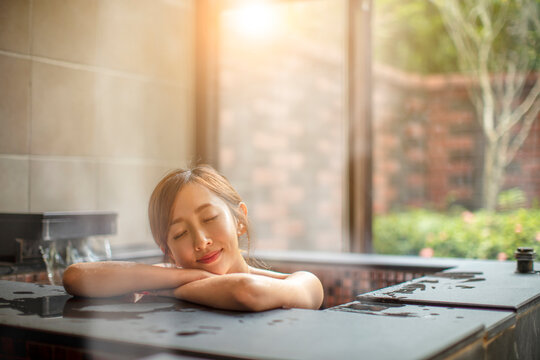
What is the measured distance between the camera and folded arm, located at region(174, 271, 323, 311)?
4.34 ft

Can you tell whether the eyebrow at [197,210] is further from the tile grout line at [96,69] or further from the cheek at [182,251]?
the tile grout line at [96,69]

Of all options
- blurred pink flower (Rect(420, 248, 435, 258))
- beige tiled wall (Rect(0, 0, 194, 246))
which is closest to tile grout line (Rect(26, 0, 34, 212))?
beige tiled wall (Rect(0, 0, 194, 246))

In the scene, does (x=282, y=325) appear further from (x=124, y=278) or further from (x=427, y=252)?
(x=427, y=252)

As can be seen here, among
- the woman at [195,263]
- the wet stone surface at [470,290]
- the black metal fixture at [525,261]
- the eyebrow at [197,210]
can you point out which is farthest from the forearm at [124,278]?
the black metal fixture at [525,261]

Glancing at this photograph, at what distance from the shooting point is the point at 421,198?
163 inches

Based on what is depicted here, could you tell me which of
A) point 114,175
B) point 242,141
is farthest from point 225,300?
point 242,141

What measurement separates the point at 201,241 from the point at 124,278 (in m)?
0.21

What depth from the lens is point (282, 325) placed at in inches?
46.7

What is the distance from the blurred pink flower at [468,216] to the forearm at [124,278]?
259 centimetres

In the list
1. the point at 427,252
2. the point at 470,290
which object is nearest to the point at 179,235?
the point at 470,290

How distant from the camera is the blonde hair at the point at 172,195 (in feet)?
5.40

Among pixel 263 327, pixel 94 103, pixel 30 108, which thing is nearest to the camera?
pixel 263 327

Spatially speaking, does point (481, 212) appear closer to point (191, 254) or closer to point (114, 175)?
point (114, 175)

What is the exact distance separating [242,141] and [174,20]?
92cm
